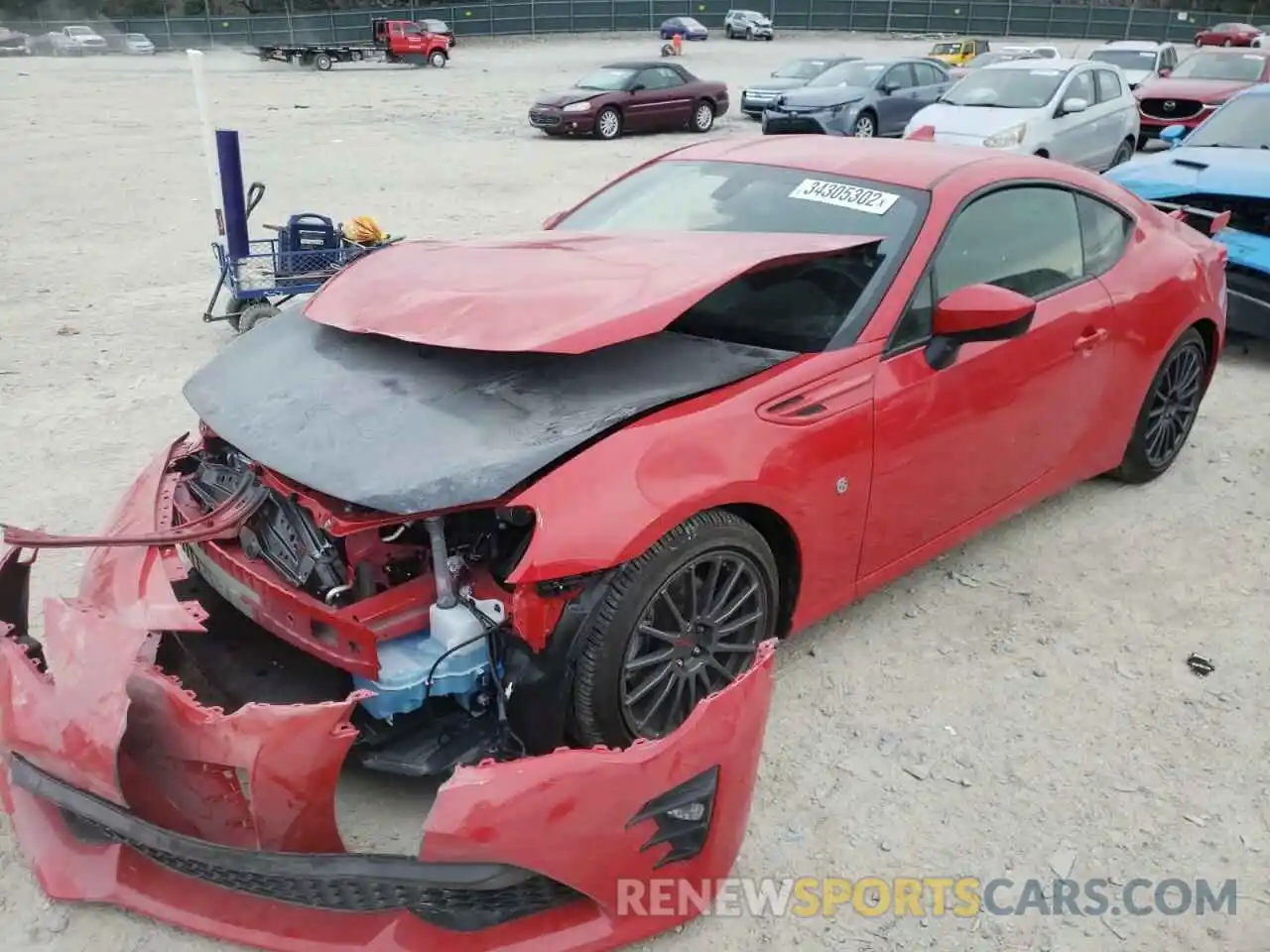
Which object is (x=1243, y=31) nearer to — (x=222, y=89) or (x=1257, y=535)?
(x=222, y=89)

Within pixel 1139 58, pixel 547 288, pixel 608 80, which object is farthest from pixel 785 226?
pixel 1139 58

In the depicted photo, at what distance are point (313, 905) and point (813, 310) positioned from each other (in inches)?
83.9

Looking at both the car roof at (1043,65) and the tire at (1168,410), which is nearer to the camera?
the tire at (1168,410)

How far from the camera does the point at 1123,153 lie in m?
13.2

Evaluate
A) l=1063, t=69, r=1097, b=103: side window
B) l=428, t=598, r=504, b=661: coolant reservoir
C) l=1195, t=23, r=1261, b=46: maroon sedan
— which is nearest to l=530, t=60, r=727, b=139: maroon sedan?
l=1063, t=69, r=1097, b=103: side window

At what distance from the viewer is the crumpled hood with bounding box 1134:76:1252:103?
14.9 metres

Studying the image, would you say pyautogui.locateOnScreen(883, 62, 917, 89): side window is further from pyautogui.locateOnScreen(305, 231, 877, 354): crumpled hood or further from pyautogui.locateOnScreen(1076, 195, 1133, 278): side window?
A: pyautogui.locateOnScreen(305, 231, 877, 354): crumpled hood

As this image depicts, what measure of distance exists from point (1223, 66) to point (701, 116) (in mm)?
8899

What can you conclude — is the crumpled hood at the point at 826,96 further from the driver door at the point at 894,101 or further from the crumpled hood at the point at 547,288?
the crumpled hood at the point at 547,288

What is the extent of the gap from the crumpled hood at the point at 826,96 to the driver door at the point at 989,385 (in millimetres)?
13279

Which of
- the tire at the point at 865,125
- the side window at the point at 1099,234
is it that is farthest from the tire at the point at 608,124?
the side window at the point at 1099,234

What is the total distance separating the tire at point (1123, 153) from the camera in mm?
12953

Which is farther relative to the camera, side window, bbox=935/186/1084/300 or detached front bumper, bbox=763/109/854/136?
detached front bumper, bbox=763/109/854/136

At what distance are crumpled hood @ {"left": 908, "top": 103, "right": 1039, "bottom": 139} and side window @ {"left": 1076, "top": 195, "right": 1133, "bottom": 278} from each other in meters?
8.10
